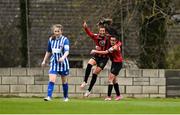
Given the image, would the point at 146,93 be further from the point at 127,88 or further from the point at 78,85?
the point at 78,85

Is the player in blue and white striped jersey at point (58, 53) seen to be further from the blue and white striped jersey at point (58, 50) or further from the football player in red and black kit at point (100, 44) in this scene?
the football player in red and black kit at point (100, 44)

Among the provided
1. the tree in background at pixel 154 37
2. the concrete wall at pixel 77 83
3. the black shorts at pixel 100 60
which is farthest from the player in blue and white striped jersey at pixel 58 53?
the tree in background at pixel 154 37

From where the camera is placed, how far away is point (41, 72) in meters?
21.0

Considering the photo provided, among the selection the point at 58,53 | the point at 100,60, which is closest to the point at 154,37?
the point at 100,60

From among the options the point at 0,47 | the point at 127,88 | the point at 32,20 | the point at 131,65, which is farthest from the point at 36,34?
the point at 127,88

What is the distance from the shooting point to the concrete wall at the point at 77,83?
819 inches

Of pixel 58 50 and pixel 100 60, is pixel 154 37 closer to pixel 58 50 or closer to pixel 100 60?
pixel 100 60

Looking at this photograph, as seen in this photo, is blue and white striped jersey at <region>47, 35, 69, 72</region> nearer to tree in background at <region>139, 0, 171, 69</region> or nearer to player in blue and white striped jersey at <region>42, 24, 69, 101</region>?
player in blue and white striped jersey at <region>42, 24, 69, 101</region>

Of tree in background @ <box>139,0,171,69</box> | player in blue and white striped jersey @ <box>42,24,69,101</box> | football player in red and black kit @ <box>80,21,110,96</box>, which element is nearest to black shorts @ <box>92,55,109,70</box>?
football player in red and black kit @ <box>80,21,110,96</box>

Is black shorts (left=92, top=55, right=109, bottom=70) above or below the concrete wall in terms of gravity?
above

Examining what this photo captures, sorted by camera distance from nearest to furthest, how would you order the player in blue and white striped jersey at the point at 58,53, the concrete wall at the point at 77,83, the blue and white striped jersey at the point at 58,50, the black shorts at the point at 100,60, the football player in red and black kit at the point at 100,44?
the player in blue and white striped jersey at the point at 58,53
the blue and white striped jersey at the point at 58,50
the football player in red and black kit at the point at 100,44
the black shorts at the point at 100,60
the concrete wall at the point at 77,83

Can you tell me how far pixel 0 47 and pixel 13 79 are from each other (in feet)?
12.4

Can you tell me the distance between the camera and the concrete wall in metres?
20.8

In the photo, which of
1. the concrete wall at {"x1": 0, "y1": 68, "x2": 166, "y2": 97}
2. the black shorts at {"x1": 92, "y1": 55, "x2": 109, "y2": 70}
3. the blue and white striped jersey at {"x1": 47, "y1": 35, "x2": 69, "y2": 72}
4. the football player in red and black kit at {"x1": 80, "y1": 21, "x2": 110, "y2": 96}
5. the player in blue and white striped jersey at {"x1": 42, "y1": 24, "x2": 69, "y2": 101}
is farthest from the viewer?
the concrete wall at {"x1": 0, "y1": 68, "x2": 166, "y2": 97}
